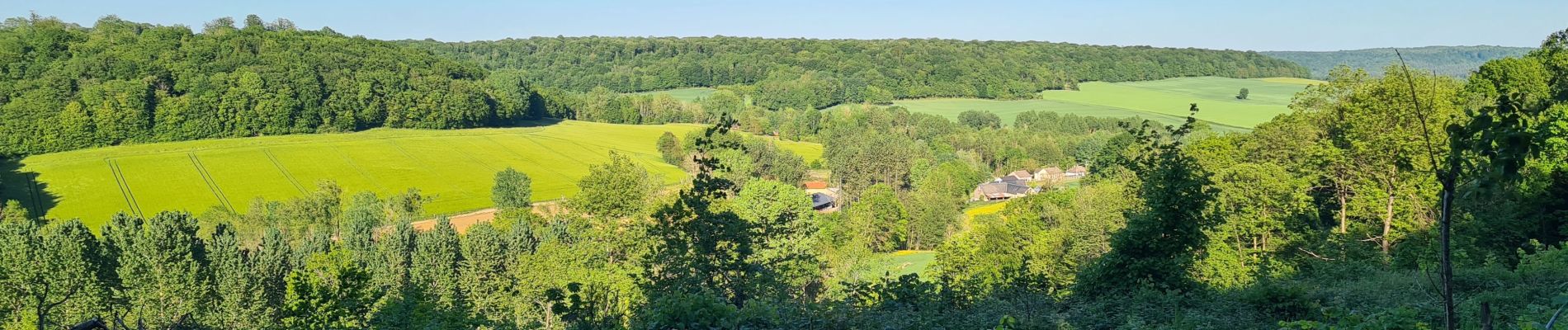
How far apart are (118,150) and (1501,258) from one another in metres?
90.6

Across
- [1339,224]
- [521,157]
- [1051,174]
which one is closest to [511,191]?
[521,157]

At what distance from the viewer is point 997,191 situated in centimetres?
8644

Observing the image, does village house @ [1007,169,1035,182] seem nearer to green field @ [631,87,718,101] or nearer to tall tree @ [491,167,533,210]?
tall tree @ [491,167,533,210]

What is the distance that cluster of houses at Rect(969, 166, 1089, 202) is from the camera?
277ft

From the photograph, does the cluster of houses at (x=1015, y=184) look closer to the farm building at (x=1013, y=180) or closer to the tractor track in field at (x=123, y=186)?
the farm building at (x=1013, y=180)

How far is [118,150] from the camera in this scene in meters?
72.7

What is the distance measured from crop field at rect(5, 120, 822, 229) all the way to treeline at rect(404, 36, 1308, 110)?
62.1 meters

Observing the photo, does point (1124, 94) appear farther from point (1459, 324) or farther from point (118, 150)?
point (1459, 324)

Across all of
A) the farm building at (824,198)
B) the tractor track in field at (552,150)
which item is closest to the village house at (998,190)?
the farm building at (824,198)

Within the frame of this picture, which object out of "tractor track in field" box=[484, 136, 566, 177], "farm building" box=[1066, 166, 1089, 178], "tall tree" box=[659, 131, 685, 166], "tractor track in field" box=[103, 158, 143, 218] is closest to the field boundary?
"tractor track in field" box=[103, 158, 143, 218]

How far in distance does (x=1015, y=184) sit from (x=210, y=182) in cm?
7240

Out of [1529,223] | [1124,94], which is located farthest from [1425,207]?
[1124,94]

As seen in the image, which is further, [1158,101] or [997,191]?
[1158,101]

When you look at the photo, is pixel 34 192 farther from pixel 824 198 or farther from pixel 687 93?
pixel 687 93
